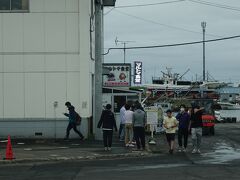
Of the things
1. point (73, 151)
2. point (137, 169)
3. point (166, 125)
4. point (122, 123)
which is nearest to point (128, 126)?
point (122, 123)

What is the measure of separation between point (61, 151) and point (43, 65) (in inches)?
268

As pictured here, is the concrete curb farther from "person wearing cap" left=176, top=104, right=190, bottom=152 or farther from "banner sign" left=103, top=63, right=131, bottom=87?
"banner sign" left=103, top=63, right=131, bottom=87

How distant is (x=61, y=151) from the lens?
2088 centimetres

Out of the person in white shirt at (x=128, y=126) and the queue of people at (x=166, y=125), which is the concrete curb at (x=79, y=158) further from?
the person in white shirt at (x=128, y=126)

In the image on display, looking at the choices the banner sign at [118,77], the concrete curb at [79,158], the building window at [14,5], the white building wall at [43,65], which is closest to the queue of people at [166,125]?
the concrete curb at [79,158]

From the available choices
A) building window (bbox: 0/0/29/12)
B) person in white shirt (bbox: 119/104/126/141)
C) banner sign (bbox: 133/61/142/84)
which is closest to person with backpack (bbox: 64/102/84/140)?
person in white shirt (bbox: 119/104/126/141)

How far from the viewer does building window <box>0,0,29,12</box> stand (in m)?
26.6

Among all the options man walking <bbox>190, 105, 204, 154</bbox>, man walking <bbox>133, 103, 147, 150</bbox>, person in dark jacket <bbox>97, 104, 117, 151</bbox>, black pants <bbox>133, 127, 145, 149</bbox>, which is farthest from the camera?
black pants <bbox>133, 127, 145, 149</bbox>

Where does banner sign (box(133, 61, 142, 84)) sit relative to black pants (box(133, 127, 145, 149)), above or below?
above

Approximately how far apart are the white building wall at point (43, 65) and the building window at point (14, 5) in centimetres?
29

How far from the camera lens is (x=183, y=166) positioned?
644 inches

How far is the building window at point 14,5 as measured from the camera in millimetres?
26641

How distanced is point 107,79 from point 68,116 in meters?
15.7

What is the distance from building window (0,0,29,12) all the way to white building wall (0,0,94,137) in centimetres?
29
